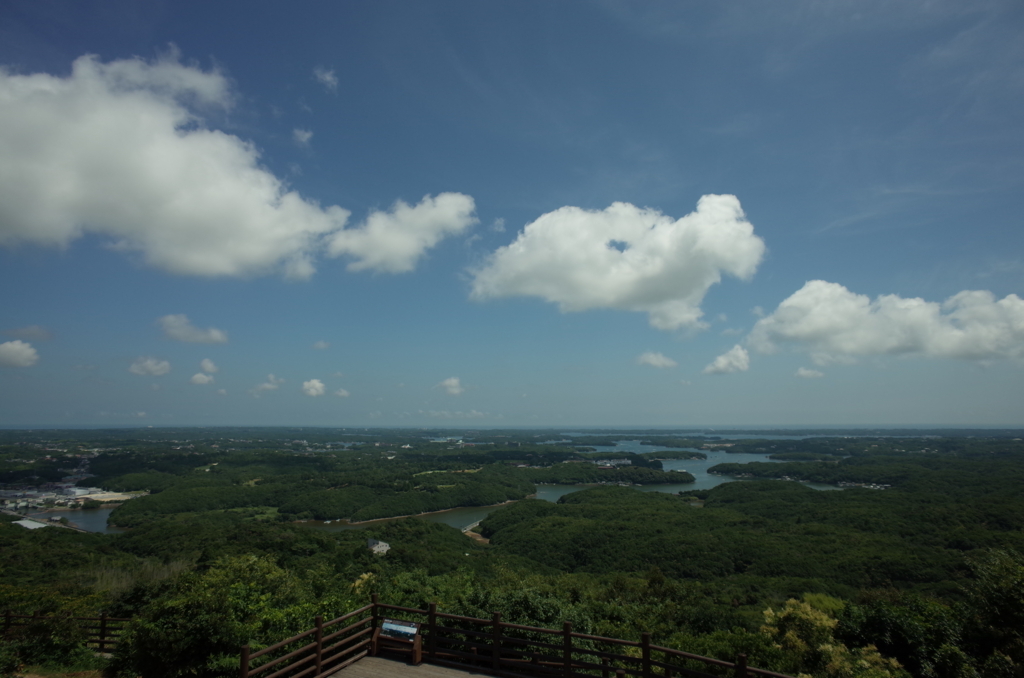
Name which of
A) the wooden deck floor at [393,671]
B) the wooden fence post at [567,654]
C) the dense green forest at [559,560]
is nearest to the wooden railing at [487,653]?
the wooden fence post at [567,654]

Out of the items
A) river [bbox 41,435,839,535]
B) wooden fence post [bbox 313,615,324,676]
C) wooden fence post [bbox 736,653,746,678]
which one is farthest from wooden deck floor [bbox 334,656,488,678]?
river [bbox 41,435,839,535]

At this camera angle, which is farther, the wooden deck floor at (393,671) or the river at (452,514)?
the river at (452,514)

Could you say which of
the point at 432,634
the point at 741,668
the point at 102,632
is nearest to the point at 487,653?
the point at 432,634

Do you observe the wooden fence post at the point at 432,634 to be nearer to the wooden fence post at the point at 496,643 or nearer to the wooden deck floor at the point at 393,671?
the wooden deck floor at the point at 393,671

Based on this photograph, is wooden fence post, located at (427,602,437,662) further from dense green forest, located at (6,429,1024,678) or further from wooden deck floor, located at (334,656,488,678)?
dense green forest, located at (6,429,1024,678)

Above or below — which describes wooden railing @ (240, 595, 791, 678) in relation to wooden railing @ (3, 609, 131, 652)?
above
